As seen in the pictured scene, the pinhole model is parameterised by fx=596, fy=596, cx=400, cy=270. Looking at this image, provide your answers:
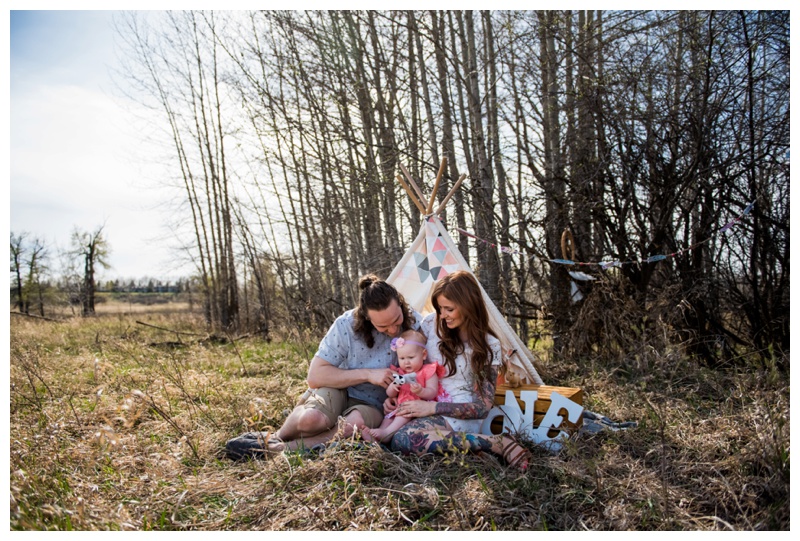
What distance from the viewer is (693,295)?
16.4ft

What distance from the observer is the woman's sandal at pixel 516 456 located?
102 inches

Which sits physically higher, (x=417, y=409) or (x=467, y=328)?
(x=467, y=328)

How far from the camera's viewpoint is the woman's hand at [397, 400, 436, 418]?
290 centimetres

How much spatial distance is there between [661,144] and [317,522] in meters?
4.25

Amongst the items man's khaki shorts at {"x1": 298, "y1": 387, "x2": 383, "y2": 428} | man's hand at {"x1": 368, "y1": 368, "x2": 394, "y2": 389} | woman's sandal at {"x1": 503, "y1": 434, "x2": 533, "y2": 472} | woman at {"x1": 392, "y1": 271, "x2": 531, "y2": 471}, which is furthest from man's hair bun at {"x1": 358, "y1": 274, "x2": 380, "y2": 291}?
woman's sandal at {"x1": 503, "y1": 434, "x2": 533, "y2": 472}

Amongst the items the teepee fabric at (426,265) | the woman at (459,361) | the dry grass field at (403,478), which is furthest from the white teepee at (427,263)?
the dry grass field at (403,478)

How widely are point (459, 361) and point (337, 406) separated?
27.2 inches

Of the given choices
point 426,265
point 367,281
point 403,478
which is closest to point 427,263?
point 426,265

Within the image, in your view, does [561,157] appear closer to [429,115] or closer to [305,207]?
[429,115]

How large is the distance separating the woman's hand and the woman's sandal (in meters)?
0.41

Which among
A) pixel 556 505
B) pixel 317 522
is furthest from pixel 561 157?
pixel 317 522

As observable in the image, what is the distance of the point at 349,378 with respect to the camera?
3133 mm

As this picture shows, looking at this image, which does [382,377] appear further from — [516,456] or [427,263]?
[427,263]

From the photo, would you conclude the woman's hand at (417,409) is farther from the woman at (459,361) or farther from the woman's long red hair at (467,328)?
the woman's long red hair at (467,328)
